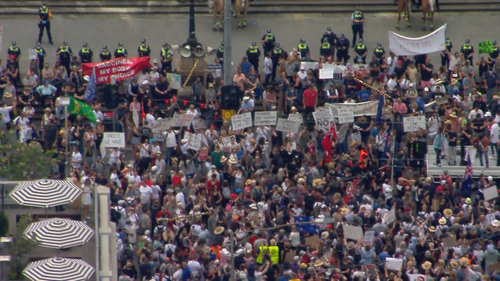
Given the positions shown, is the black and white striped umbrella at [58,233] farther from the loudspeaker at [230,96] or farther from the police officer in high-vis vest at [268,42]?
the police officer in high-vis vest at [268,42]

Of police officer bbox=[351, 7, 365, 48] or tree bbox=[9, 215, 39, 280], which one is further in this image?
police officer bbox=[351, 7, 365, 48]

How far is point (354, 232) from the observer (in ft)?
153

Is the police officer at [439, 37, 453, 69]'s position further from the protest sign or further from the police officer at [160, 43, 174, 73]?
the police officer at [160, 43, 174, 73]

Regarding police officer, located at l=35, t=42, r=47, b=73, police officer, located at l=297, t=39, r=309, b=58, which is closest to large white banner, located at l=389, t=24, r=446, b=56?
police officer, located at l=297, t=39, r=309, b=58

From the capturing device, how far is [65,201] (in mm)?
43875

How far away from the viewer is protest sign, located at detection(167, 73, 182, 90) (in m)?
53.9

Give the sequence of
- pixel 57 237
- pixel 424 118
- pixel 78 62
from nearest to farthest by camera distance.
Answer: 1. pixel 57 237
2. pixel 424 118
3. pixel 78 62

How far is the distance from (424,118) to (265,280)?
26.3 feet

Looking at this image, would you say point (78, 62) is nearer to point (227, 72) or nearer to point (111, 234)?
point (227, 72)

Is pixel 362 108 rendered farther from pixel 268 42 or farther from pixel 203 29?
pixel 203 29

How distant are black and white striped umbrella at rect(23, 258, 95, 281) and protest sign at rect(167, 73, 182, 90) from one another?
12.6 meters

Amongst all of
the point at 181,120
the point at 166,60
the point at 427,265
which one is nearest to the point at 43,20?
the point at 166,60

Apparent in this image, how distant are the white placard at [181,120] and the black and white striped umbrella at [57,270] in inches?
402

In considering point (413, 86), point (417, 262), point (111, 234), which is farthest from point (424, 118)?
point (111, 234)
